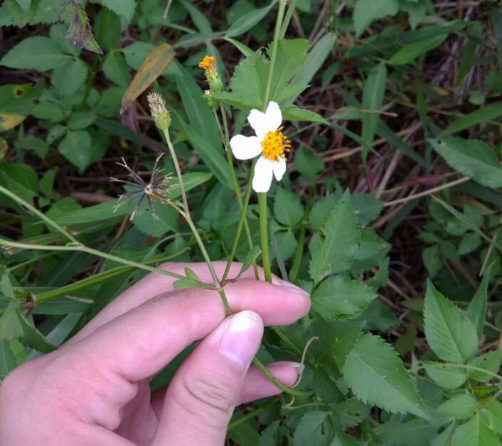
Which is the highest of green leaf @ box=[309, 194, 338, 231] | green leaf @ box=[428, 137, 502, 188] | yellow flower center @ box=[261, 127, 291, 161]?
yellow flower center @ box=[261, 127, 291, 161]

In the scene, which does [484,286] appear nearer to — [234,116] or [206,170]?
[206,170]

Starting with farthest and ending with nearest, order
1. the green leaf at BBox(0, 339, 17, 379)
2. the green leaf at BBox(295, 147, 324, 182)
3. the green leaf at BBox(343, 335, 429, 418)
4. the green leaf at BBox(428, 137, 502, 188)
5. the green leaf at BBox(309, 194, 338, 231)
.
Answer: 1. the green leaf at BBox(295, 147, 324, 182)
2. the green leaf at BBox(428, 137, 502, 188)
3. the green leaf at BBox(309, 194, 338, 231)
4. the green leaf at BBox(0, 339, 17, 379)
5. the green leaf at BBox(343, 335, 429, 418)

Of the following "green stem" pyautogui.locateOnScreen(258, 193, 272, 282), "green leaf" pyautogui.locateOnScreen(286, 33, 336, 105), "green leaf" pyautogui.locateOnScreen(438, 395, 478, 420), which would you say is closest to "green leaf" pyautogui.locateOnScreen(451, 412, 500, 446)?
"green leaf" pyautogui.locateOnScreen(438, 395, 478, 420)

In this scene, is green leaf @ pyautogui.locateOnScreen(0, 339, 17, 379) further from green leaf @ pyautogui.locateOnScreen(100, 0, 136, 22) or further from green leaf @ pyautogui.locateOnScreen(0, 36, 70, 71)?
green leaf @ pyautogui.locateOnScreen(0, 36, 70, 71)

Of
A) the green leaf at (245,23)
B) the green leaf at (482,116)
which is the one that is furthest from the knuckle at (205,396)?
the green leaf at (482,116)

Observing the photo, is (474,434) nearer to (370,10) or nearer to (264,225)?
(264,225)

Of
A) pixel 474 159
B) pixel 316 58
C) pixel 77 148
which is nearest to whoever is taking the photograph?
pixel 474 159

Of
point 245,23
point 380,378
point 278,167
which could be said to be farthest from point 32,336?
point 245,23
